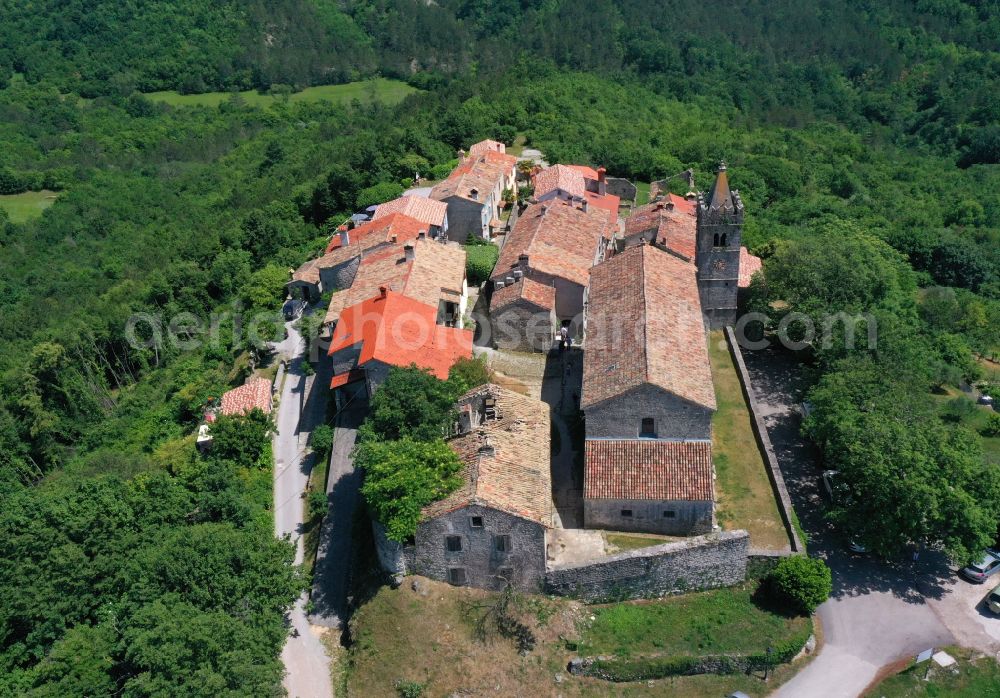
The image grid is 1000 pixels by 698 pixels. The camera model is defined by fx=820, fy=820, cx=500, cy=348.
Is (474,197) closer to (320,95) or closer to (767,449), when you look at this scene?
(767,449)

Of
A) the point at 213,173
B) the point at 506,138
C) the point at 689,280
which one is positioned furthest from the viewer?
the point at 213,173

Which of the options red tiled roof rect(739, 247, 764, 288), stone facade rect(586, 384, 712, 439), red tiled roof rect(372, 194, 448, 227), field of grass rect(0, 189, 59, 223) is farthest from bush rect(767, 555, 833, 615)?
field of grass rect(0, 189, 59, 223)

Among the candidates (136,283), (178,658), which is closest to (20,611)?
(178,658)

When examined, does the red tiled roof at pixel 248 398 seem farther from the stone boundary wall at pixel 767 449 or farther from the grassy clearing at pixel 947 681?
the grassy clearing at pixel 947 681

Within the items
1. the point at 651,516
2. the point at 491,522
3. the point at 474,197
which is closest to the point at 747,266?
the point at 474,197

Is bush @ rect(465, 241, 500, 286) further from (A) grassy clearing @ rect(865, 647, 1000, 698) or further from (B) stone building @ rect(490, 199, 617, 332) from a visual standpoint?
(A) grassy clearing @ rect(865, 647, 1000, 698)

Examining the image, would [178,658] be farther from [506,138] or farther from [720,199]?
[506,138]
